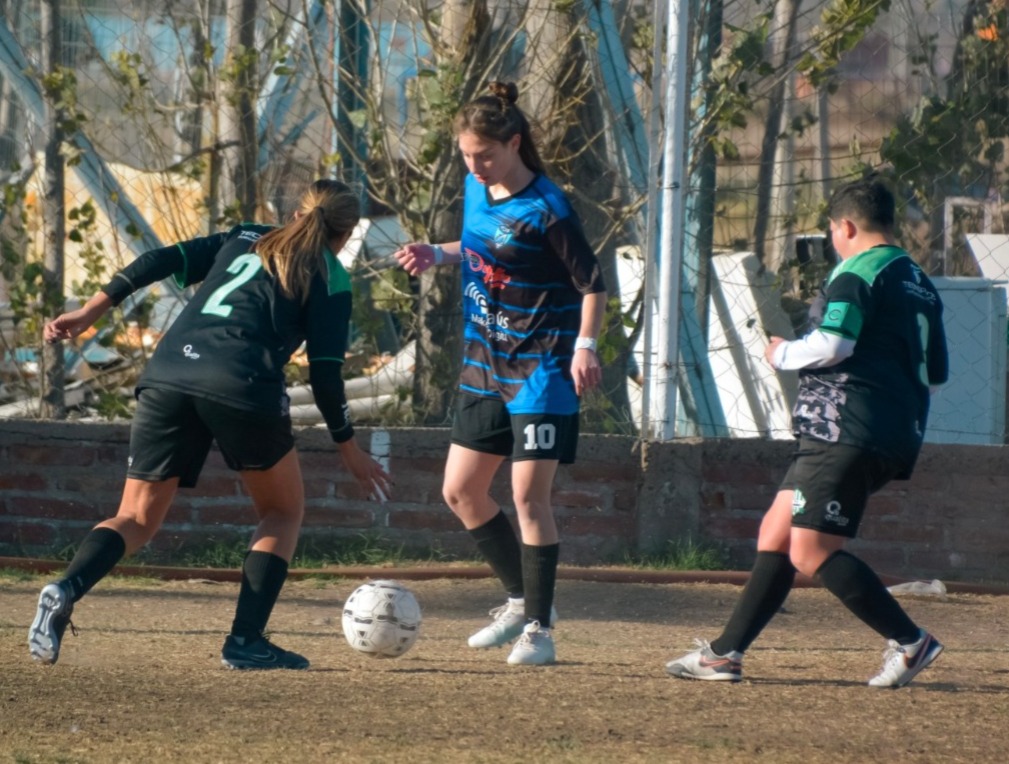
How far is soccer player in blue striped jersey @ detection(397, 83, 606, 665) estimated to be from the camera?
4.72m

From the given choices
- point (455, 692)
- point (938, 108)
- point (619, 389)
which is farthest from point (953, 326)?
point (455, 692)

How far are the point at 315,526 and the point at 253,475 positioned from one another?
2.38 meters

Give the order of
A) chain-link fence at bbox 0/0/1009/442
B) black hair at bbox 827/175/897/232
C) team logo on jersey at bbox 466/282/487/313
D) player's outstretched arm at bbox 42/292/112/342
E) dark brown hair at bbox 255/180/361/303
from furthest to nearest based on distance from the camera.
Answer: chain-link fence at bbox 0/0/1009/442 < team logo on jersey at bbox 466/282/487/313 < player's outstretched arm at bbox 42/292/112/342 < dark brown hair at bbox 255/180/361/303 < black hair at bbox 827/175/897/232

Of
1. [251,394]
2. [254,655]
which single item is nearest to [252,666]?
[254,655]

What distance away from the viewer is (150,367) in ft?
15.1

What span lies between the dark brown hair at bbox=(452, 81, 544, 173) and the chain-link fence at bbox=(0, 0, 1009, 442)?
2.21 metres

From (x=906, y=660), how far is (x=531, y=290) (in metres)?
1.60

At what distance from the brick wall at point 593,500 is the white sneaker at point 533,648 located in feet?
6.86

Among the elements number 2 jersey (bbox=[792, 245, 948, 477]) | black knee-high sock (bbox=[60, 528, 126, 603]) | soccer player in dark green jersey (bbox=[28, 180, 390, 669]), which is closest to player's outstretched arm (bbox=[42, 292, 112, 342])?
soccer player in dark green jersey (bbox=[28, 180, 390, 669])

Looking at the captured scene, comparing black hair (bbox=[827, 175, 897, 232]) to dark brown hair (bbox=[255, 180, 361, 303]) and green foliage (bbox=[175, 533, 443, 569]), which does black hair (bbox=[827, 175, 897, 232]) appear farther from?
green foliage (bbox=[175, 533, 443, 569])

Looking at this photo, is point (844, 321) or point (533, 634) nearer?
point (844, 321)

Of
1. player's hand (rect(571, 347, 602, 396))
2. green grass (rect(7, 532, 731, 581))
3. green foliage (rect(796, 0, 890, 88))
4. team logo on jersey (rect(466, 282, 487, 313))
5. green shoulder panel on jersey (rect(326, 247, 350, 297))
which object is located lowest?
green grass (rect(7, 532, 731, 581))

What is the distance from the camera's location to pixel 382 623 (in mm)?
4695

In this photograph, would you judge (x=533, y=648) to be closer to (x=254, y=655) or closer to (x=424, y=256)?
(x=254, y=655)
